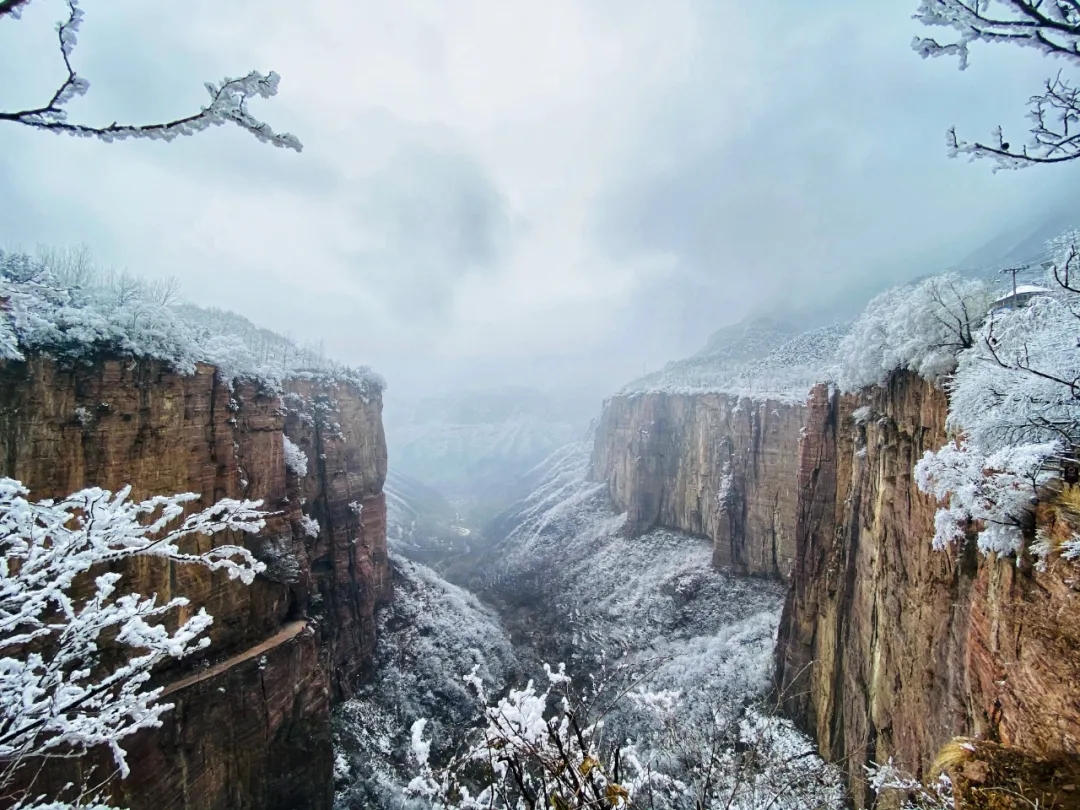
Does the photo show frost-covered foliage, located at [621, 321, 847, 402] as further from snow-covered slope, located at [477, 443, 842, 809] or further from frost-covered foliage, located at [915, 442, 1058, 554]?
snow-covered slope, located at [477, 443, 842, 809]

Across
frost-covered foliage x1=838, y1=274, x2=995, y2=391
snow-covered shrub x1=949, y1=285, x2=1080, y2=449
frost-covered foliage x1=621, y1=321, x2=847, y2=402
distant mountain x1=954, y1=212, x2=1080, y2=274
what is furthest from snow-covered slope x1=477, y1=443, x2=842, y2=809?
distant mountain x1=954, y1=212, x2=1080, y2=274

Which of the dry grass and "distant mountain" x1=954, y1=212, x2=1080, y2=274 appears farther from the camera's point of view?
"distant mountain" x1=954, y1=212, x2=1080, y2=274

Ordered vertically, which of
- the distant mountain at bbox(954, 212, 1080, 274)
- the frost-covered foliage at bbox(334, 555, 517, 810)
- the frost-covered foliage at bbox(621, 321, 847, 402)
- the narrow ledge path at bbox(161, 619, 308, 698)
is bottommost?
the frost-covered foliage at bbox(334, 555, 517, 810)

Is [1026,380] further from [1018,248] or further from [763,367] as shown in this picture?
[1018,248]

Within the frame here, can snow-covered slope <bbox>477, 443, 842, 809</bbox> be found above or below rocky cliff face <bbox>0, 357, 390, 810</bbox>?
below

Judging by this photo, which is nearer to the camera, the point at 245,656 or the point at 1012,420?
the point at 1012,420

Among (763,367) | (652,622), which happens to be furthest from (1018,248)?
(652,622)

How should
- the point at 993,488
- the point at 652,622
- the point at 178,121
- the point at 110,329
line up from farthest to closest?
the point at 652,622 → the point at 110,329 → the point at 993,488 → the point at 178,121

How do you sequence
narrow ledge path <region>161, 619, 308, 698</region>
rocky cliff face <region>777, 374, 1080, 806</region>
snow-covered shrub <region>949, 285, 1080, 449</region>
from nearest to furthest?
rocky cliff face <region>777, 374, 1080, 806</region> → snow-covered shrub <region>949, 285, 1080, 449</region> → narrow ledge path <region>161, 619, 308, 698</region>
